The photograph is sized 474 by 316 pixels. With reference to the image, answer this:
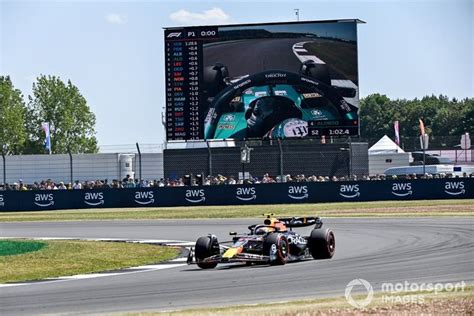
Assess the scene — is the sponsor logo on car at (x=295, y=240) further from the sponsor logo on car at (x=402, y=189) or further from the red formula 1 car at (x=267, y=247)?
the sponsor logo on car at (x=402, y=189)

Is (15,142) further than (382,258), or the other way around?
(15,142)

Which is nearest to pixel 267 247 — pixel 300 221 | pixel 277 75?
pixel 300 221

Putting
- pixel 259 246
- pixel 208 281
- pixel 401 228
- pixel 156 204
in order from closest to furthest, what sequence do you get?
pixel 208 281, pixel 259 246, pixel 401 228, pixel 156 204

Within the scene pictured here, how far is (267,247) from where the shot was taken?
18.0 metres

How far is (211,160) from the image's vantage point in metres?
49.7

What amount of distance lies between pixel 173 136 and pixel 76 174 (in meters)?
12.6

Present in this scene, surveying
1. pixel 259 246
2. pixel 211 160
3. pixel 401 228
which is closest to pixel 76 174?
pixel 211 160

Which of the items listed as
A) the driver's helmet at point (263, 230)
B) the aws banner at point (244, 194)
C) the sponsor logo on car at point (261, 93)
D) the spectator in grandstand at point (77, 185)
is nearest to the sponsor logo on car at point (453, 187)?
the aws banner at point (244, 194)

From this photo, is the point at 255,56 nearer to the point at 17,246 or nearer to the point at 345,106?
the point at 345,106

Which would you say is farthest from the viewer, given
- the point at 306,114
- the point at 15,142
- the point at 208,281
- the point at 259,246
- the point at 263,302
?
the point at 15,142

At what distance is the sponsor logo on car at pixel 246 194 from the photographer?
149ft

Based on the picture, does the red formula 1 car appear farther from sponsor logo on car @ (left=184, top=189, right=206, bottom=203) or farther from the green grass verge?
sponsor logo on car @ (left=184, top=189, right=206, bottom=203)

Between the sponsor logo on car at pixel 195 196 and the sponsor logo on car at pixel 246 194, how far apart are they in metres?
1.88

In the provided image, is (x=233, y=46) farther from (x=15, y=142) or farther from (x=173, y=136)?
(x=15, y=142)
